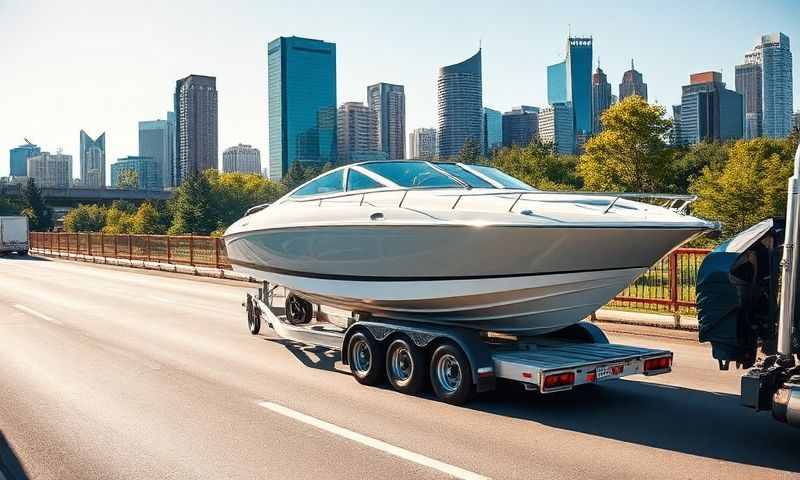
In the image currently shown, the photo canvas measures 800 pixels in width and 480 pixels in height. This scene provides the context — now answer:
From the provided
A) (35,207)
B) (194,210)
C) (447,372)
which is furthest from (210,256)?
(35,207)

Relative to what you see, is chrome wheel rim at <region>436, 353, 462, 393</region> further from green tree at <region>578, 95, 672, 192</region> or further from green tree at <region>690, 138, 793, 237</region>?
green tree at <region>578, 95, 672, 192</region>

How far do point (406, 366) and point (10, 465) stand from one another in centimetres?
386

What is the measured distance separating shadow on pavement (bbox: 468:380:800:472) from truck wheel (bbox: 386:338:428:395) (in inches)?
25.0

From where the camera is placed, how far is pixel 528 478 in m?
5.20

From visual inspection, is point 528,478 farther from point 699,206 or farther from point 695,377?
point 699,206

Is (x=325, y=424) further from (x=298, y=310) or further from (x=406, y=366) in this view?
(x=298, y=310)

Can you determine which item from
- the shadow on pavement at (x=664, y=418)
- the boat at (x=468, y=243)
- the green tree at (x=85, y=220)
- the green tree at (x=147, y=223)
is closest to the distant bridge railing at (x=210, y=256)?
the boat at (x=468, y=243)

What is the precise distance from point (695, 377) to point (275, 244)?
562 centimetres

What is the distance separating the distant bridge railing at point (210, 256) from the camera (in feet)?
43.3

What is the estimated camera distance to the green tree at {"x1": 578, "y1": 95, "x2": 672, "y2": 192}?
44.5m

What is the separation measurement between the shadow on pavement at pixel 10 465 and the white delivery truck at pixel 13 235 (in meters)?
49.1

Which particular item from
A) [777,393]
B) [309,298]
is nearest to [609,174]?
[309,298]

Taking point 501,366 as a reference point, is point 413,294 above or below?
above

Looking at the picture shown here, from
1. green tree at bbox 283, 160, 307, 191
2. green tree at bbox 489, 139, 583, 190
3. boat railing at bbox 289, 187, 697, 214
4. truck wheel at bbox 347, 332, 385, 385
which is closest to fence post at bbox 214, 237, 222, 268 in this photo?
truck wheel at bbox 347, 332, 385, 385
